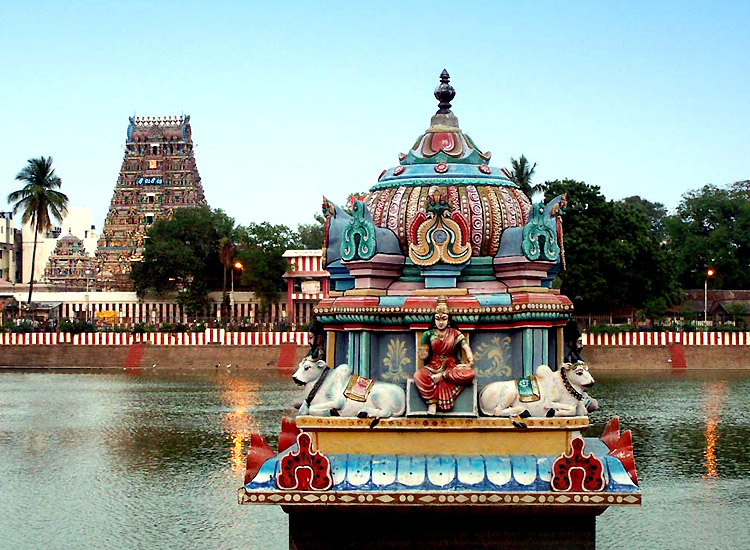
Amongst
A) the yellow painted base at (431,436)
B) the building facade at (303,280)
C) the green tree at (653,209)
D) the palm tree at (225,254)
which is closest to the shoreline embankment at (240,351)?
the building facade at (303,280)

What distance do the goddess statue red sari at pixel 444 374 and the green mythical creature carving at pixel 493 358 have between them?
456 mm

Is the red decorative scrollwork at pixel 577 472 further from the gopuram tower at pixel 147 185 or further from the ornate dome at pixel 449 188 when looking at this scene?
the gopuram tower at pixel 147 185

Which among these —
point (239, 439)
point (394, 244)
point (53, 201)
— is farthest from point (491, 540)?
point (53, 201)

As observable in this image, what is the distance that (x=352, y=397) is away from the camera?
39.2ft

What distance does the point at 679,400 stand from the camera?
38.6 meters

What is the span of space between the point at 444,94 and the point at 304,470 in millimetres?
4738

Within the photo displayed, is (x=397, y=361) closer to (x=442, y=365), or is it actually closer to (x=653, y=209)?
(x=442, y=365)

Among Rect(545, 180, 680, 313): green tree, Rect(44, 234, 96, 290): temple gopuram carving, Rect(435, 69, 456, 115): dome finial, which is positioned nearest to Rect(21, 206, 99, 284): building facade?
Rect(44, 234, 96, 290): temple gopuram carving

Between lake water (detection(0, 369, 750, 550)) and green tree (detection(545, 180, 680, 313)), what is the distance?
1191 centimetres

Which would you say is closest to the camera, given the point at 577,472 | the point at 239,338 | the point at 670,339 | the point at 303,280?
the point at 577,472

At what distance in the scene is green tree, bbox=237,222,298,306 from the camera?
7094 centimetres

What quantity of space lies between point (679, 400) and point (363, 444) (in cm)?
2850

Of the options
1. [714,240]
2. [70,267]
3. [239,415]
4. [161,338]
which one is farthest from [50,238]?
[239,415]

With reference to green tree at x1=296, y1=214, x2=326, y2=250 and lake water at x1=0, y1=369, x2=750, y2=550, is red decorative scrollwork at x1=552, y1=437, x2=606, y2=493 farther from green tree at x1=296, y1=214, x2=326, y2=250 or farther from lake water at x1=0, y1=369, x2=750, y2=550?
green tree at x1=296, y1=214, x2=326, y2=250
